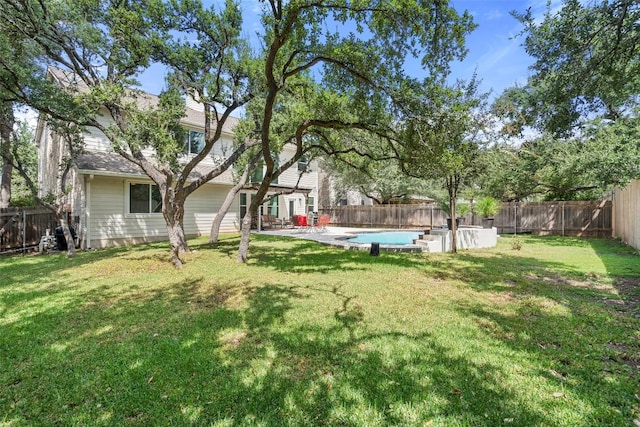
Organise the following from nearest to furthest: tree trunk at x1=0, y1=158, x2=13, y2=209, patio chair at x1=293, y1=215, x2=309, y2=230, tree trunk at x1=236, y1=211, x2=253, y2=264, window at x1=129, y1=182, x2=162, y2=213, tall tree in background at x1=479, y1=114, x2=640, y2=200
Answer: tree trunk at x1=236, y1=211, x2=253, y2=264
tall tree in background at x1=479, y1=114, x2=640, y2=200
tree trunk at x1=0, y1=158, x2=13, y2=209
window at x1=129, y1=182, x2=162, y2=213
patio chair at x1=293, y1=215, x2=309, y2=230

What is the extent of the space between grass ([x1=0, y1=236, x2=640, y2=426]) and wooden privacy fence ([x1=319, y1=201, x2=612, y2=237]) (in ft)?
37.6

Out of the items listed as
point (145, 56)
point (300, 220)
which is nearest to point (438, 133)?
point (145, 56)

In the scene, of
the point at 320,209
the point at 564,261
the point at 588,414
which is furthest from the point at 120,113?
the point at 320,209

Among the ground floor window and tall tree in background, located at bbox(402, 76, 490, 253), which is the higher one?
tall tree in background, located at bbox(402, 76, 490, 253)

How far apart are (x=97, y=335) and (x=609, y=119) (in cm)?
Answer: 2134

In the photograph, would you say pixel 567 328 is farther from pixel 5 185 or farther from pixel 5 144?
pixel 5 185

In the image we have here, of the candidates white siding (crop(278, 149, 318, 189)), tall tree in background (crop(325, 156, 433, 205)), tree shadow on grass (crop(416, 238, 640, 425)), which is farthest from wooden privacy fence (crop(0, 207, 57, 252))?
tall tree in background (crop(325, 156, 433, 205))

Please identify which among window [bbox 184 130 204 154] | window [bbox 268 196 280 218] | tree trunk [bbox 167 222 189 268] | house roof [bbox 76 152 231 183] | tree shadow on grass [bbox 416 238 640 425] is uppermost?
window [bbox 184 130 204 154]

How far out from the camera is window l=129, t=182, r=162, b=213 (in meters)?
12.9

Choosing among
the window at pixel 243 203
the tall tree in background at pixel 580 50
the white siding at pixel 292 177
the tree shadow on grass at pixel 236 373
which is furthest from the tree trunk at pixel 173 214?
the white siding at pixel 292 177

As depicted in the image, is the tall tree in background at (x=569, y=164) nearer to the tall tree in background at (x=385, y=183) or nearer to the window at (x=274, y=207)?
the tall tree in background at (x=385, y=183)

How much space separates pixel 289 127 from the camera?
10.3m

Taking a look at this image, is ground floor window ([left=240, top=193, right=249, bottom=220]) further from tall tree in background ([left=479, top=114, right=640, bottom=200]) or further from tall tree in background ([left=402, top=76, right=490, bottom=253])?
tall tree in background ([left=479, top=114, right=640, bottom=200])

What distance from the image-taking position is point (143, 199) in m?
13.2
